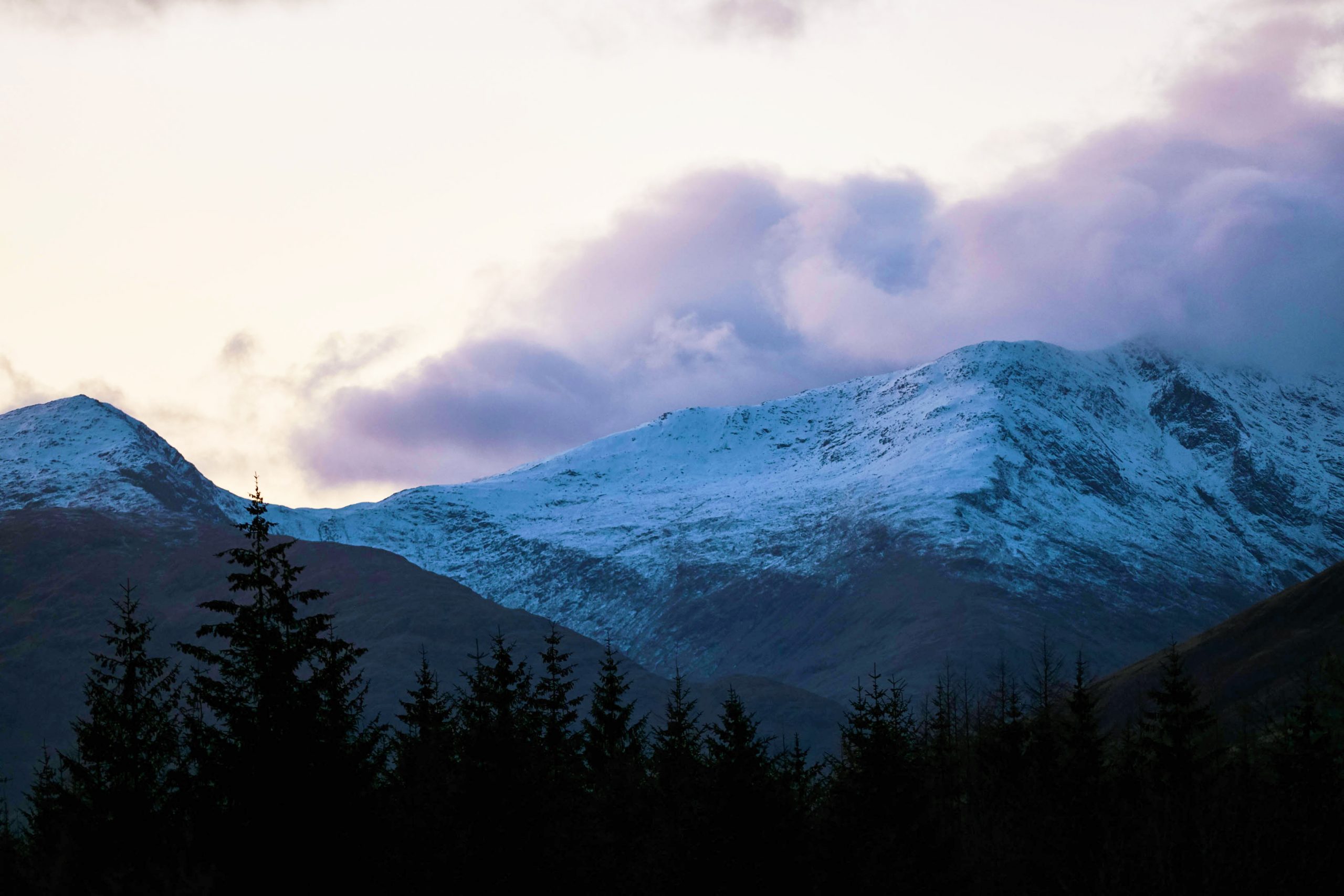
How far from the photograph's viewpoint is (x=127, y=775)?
40.2 meters

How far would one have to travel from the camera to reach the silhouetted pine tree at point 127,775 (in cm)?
3884

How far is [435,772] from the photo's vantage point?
48.1 meters

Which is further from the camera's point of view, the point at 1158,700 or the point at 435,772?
the point at 1158,700

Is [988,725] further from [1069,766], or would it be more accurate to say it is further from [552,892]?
[552,892]

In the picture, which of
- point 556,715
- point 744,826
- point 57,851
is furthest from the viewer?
point 556,715

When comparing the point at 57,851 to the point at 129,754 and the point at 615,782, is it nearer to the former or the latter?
the point at 129,754

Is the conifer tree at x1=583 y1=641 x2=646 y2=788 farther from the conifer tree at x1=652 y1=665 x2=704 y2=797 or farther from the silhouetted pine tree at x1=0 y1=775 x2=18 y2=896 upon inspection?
the silhouetted pine tree at x1=0 y1=775 x2=18 y2=896

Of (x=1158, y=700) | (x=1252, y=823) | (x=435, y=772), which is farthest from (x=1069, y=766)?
(x=435, y=772)

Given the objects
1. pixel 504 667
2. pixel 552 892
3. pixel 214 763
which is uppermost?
pixel 504 667

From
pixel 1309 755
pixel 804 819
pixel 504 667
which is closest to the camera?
pixel 804 819

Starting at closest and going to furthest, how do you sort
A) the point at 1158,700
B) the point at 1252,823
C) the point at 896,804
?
the point at 1252,823, the point at 896,804, the point at 1158,700

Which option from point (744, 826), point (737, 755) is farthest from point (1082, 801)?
point (744, 826)

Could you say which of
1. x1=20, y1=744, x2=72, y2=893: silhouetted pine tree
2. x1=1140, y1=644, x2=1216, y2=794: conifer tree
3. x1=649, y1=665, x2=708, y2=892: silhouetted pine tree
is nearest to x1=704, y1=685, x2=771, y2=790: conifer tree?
x1=649, y1=665, x2=708, y2=892: silhouetted pine tree

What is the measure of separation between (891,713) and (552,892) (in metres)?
29.9
